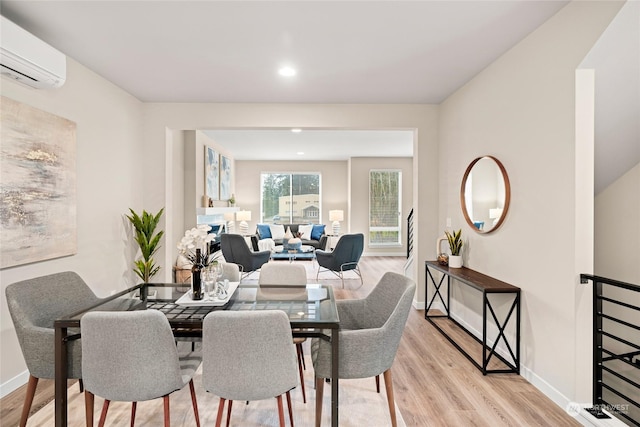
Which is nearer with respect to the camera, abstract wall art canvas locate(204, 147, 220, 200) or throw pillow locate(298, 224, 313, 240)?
abstract wall art canvas locate(204, 147, 220, 200)

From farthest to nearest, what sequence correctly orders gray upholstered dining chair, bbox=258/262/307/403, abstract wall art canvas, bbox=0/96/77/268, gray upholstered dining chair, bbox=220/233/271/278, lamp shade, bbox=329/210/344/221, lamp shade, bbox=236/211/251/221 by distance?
lamp shade, bbox=329/210/344/221 → lamp shade, bbox=236/211/251/221 → gray upholstered dining chair, bbox=220/233/271/278 → gray upholstered dining chair, bbox=258/262/307/403 → abstract wall art canvas, bbox=0/96/77/268

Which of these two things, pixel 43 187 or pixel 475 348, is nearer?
pixel 43 187

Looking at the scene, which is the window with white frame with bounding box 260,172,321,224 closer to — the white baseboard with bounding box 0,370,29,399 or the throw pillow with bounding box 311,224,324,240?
the throw pillow with bounding box 311,224,324,240

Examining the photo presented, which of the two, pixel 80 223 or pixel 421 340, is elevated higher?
pixel 80 223

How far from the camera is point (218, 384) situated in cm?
159

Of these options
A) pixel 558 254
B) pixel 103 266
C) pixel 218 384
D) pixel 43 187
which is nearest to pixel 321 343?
pixel 218 384

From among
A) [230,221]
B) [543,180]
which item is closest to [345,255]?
[230,221]

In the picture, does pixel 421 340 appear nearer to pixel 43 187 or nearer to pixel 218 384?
pixel 218 384

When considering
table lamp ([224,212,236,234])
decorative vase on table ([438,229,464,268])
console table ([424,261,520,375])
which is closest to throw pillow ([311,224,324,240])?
table lamp ([224,212,236,234])

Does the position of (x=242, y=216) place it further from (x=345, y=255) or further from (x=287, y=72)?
(x=287, y=72)

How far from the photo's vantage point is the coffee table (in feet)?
24.7

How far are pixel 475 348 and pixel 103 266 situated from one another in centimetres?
379

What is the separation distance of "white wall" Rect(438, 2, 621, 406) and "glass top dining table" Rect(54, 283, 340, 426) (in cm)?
155

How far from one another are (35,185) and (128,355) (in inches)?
71.0
